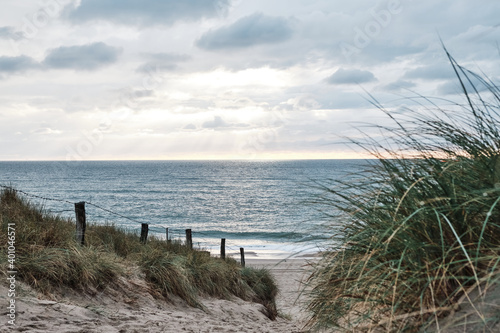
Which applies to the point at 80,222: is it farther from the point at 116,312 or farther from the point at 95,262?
the point at 116,312

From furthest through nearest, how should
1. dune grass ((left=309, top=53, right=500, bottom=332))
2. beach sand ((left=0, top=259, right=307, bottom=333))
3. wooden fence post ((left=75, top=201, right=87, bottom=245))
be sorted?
wooden fence post ((left=75, top=201, right=87, bottom=245)) < beach sand ((left=0, top=259, right=307, bottom=333)) < dune grass ((left=309, top=53, right=500, bottom=332))

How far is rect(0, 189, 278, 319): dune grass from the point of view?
548cm

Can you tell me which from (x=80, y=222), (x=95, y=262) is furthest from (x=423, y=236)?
(x=80, y=222)

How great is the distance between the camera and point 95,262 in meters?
6.18

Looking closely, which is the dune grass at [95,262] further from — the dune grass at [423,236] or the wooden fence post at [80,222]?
the dune grass at [423,236]

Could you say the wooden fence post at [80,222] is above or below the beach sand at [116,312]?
above

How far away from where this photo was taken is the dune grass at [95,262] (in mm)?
5484

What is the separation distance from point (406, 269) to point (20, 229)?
17.6 feet


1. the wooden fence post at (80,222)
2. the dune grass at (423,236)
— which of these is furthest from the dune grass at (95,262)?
the dune grass at (423,236)

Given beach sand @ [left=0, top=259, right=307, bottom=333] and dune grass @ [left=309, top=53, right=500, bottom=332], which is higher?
dune grass @ [left=309, top=53, right=500, bottom=332]

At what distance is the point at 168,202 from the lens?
63.5 m

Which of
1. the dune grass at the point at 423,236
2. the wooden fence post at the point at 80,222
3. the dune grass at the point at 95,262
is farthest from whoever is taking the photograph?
the wooden fence post at the point at 80,222

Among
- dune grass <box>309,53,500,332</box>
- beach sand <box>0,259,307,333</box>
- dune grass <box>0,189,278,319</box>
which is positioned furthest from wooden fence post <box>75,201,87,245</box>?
dune grass <box>309,53,500,332</box>

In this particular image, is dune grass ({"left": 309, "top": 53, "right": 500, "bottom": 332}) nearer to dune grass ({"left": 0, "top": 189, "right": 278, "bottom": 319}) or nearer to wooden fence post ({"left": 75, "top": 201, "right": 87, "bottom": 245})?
dune grass ({"left": 0, "top": 189, "right": 278, "bottom": 319})
